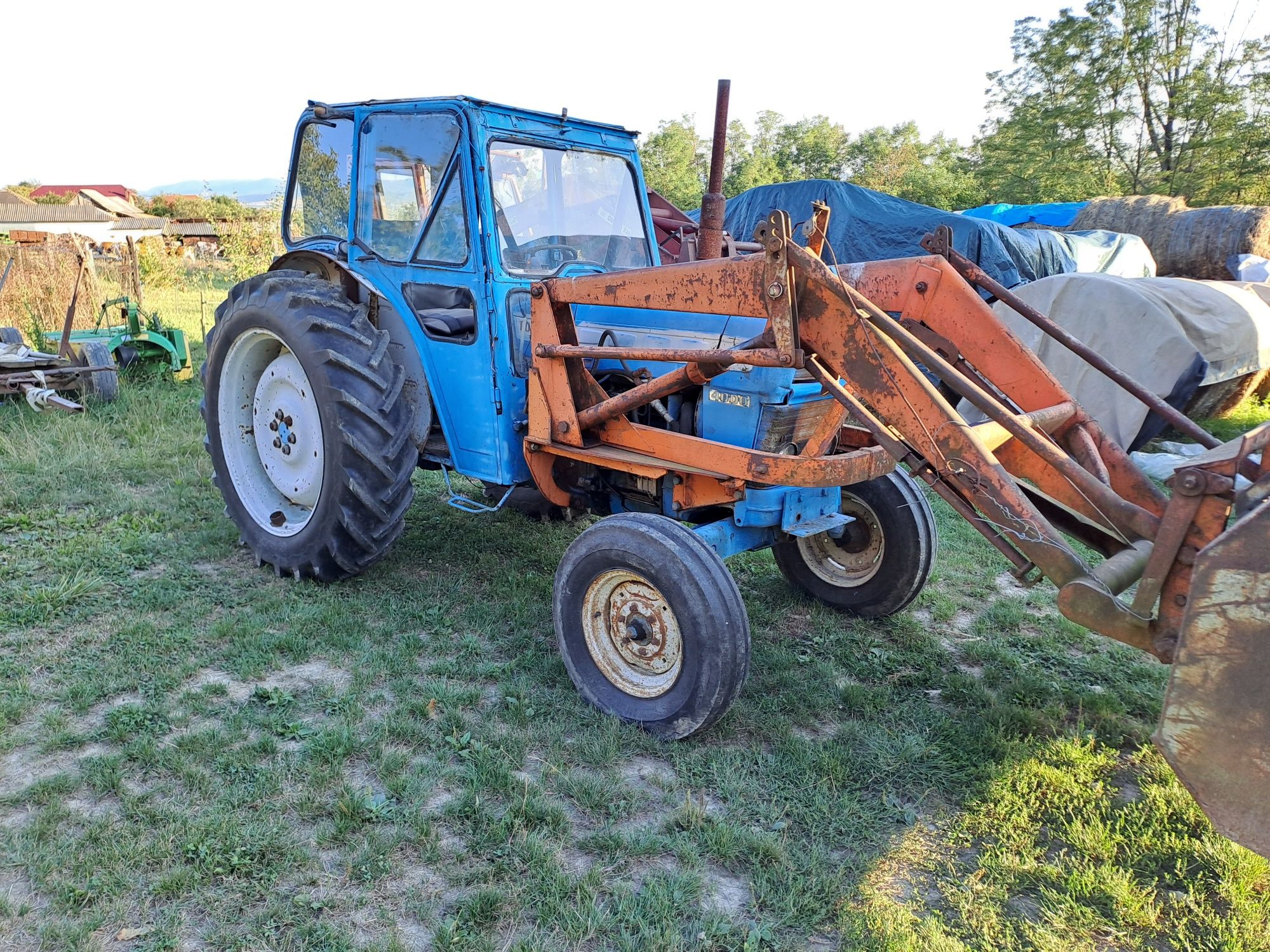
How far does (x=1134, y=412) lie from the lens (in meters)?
→ 7.14

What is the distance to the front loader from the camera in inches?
92.0

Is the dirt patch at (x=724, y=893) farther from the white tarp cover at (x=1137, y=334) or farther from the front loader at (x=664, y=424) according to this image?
the white tarp cover at (x=1137, y=334)

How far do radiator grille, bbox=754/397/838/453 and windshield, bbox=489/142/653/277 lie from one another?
1339 mm

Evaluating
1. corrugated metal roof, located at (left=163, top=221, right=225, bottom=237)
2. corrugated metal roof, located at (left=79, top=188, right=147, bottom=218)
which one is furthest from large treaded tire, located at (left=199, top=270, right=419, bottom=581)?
corrugated metal roof, located at (left=79, top=188, right=147, bottom=218)

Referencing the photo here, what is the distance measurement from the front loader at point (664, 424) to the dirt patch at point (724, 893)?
61cm

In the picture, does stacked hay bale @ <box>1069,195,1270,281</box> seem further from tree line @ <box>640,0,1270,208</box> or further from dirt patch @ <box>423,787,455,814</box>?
dirt patch @ <box>423,787,455,814</box>

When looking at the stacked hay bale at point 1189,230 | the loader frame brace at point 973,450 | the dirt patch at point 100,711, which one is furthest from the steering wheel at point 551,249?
the stacked hay bale at point 1189,230

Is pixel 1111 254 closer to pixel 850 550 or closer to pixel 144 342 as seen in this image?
pixel 850 550

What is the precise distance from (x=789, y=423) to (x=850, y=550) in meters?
1.16

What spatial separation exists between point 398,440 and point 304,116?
77.2 inches

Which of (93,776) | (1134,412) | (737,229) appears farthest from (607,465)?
(737,229)

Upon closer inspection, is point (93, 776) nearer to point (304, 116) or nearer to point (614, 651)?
point (614, 651)

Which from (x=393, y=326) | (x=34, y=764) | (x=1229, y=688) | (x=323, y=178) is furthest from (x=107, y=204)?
(x=1229, y=688)

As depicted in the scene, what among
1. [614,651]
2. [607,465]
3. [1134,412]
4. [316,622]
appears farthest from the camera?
[1134,412]
